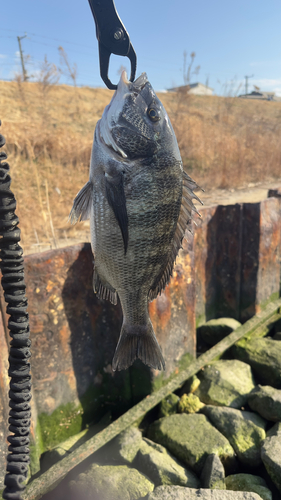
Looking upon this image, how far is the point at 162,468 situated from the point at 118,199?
7.28 feet

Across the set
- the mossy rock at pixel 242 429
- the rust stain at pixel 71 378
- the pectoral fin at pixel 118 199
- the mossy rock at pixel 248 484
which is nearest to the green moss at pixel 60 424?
the rust stain at pixel 71 378

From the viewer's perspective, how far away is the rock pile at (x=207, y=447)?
2.28 meters

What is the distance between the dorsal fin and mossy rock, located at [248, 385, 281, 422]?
7.37ft

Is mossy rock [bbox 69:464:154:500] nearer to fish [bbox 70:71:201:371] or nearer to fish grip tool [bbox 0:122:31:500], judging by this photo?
fish grip tool [bbox 0:122:31:500]

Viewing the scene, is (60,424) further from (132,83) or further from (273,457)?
(132,83)

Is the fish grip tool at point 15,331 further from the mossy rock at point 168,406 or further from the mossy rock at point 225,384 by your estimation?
the mossy rock at point 225,384

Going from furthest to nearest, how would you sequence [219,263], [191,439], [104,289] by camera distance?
1. [219,263]
2. [191,439]
3. [104,289]

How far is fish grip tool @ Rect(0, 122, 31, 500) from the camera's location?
125 centimetres

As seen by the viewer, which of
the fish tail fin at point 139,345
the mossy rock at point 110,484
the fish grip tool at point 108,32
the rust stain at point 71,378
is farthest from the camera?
the rust stain at point 71,378

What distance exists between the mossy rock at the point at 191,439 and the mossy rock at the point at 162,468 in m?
0.08

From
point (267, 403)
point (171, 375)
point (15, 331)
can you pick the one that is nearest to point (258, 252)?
point (267, 403)

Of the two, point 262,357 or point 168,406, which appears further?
point 262,357

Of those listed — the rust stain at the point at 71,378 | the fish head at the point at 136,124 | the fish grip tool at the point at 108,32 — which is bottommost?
the rust stain at the point at 71,378

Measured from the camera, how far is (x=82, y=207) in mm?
1478
